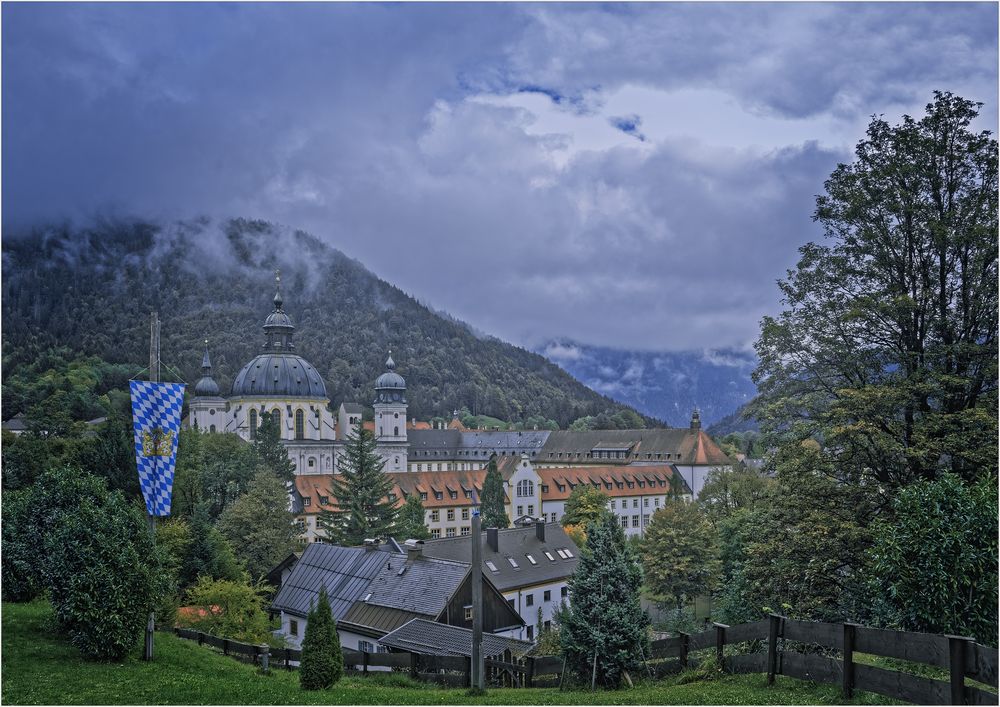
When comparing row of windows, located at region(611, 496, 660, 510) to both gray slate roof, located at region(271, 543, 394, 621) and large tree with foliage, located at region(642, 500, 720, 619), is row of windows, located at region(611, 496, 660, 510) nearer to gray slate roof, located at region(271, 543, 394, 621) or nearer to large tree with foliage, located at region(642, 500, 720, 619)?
large tree with foliage, located at region(642, 500, 720, 619)

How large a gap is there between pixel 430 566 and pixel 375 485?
22.3 meters

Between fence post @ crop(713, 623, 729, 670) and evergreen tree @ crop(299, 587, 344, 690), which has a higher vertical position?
fence post @ crop(713, 623, 729, 670)

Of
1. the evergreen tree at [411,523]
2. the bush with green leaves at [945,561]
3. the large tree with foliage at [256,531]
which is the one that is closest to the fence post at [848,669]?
the bush with green leaves at [945,561]

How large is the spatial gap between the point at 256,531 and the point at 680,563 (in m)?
18.9

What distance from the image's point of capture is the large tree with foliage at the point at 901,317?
14.4 m

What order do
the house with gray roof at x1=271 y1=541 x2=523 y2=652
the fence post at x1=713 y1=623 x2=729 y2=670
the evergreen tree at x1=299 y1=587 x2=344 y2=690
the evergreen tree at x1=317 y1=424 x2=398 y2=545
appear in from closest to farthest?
1. the fence post at x1=713 y1=623 x2=729 y2=670
2. the evergreen tree at x1=299 y1=587 x2=344 y2=690
3. the house with gray roof at x1=271 y1=541 x2=523 y2=652
4. the evergreen tree at x1=317 y1=424 x2=398 y2=545

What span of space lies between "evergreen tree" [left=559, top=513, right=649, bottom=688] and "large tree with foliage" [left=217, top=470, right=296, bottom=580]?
2431 cm

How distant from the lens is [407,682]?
13.6 meters

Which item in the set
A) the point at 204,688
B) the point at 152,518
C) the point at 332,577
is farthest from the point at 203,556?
the point at 204,688

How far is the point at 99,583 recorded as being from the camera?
11305mm

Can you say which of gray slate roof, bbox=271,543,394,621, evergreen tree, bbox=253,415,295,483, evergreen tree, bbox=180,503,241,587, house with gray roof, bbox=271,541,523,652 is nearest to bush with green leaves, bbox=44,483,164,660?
house with gray roof, bbox=271,541,523,652

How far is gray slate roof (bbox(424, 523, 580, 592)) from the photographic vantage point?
31188 millimetres

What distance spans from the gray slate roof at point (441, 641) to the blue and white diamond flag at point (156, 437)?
8.72 meters

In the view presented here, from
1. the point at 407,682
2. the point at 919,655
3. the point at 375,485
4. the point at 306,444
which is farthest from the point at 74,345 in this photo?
the point at 919,655
